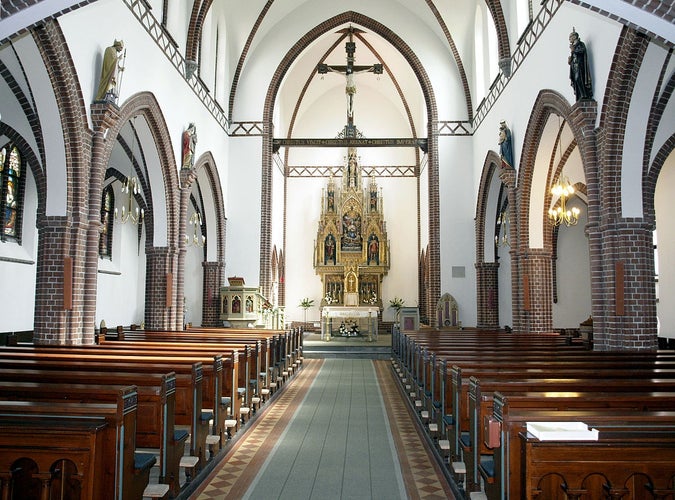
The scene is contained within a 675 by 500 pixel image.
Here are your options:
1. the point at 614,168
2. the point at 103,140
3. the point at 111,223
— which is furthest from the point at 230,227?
the point at 614,168

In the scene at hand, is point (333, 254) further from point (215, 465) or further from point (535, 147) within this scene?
point (215, 465)

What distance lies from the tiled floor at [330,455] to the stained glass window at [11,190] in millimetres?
8432

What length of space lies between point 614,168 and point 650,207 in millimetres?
877

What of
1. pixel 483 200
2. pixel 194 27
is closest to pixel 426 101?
pixel 483 200

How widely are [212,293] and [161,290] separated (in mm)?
5134

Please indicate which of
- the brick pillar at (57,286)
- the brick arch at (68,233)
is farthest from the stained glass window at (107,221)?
the brick pillar at (57,286)

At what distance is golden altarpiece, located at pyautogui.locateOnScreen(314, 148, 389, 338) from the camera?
27.1 m

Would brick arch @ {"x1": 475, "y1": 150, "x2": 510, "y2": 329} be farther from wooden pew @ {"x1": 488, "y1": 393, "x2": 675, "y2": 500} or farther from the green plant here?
wooden pew @ {"x1": 488, "y1": 393, "x2": 675, "y2": 500}

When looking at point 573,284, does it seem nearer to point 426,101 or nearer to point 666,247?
point 666,247

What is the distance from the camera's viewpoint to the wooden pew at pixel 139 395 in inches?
185

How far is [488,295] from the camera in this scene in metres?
Result: 20.0

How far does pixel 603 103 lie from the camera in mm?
9953

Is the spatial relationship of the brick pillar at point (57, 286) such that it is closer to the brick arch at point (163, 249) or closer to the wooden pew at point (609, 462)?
the brick arch at point (163, 249)

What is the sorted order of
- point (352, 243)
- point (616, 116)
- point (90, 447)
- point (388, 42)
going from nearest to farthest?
point (90, 447) < point (616, 116) < point (388, 42) < point (352, 243)
